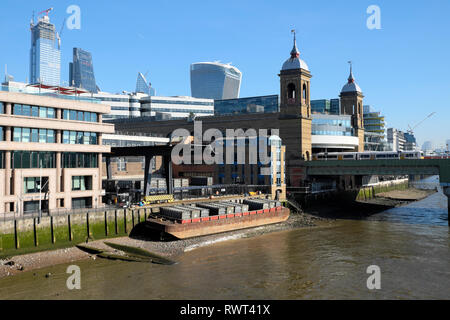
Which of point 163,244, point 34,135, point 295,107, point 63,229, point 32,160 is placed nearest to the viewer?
point 63,229

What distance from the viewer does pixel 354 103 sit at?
141 m

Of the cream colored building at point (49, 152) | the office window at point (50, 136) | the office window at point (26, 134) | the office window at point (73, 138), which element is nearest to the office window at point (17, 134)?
the cream colored building at point (49, 152)

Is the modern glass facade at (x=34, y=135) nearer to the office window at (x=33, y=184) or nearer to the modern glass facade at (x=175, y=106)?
the office window at (x=33, y=184)

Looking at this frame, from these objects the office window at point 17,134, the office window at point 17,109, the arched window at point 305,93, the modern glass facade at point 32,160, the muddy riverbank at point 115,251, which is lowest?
the muddy riverbank at point 115,251

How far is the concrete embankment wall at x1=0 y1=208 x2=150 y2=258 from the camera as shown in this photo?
47500 mm

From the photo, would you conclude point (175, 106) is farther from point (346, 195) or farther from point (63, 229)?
point (63, 229)

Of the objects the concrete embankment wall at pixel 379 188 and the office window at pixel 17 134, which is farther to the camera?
the concrete embankment wall at pixel 379 188

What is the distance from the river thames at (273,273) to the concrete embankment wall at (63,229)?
7165 mm

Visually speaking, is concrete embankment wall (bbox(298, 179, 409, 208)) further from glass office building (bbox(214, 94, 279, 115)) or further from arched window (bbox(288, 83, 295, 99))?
glass office building (bbox(214, 94, 279, 115))

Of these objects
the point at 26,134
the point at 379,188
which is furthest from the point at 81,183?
the point at 379,188

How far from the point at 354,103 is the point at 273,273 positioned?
112458 mm

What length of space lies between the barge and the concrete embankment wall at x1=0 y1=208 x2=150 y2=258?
11.6 feet

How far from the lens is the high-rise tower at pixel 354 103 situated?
461ft

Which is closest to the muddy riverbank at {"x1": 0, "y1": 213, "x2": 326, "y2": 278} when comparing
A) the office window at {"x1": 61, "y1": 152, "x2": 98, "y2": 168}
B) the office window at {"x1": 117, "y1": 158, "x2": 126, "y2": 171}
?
the office window at {"x1": 61, "y1": 152, "x2": 98, "y2": 168}
